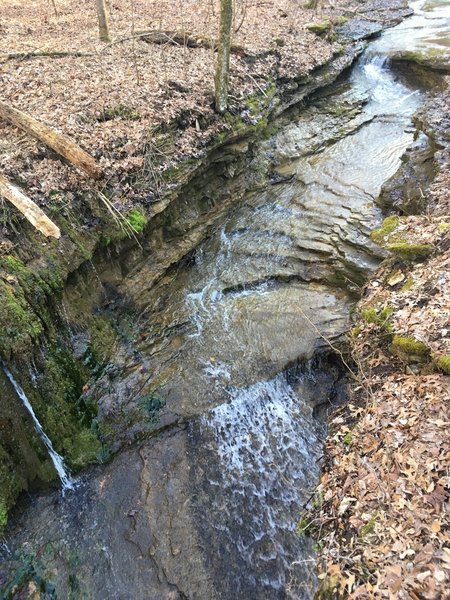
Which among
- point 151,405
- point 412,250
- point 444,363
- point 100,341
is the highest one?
point 412,250

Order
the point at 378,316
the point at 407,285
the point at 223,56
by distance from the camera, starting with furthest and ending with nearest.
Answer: the point at 223,56 < the point at 407,285 < the point at 378,316

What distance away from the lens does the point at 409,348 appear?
17.7 ft

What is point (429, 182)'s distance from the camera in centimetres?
934

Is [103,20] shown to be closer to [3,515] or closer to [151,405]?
[151,405]

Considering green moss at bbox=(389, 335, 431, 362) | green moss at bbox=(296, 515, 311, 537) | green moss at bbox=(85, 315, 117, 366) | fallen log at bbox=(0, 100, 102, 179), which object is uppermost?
fallen log at bbox=(0, 100, 102, 179)

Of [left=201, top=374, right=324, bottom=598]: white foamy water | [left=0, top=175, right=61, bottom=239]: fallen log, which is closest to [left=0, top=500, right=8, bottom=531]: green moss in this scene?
[left=201, top=374, right=324, bottom=598]: white foamy water

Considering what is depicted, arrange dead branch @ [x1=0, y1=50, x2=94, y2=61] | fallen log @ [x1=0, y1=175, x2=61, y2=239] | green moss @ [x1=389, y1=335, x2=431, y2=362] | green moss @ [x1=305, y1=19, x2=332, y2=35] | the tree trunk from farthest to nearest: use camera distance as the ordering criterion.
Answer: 1. green moss @ [x1=305, y1=19, x2=332, y2=35]
2. dead branch @ [x1=0, y1=50, x2=94, y2=61]
3. the tree trunk
4. fallen log @ [x1=0, y1=175, x2=61, y2=239]
5. green moss @ [x1=389, y1=335, x2=431, y2=362]

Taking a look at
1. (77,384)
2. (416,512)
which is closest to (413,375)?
(416,512)

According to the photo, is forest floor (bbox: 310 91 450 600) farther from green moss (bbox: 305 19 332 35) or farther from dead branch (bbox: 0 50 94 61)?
green moss (bbox: 305 19 332 35)

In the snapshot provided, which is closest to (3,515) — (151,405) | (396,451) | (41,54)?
(151,405)

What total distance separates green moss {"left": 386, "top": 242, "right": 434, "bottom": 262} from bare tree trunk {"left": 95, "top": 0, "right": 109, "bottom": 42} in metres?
11.3

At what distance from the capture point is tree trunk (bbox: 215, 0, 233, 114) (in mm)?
9086

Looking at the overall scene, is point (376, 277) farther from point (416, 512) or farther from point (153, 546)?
point (153, 546)

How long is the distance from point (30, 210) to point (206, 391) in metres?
4.14
